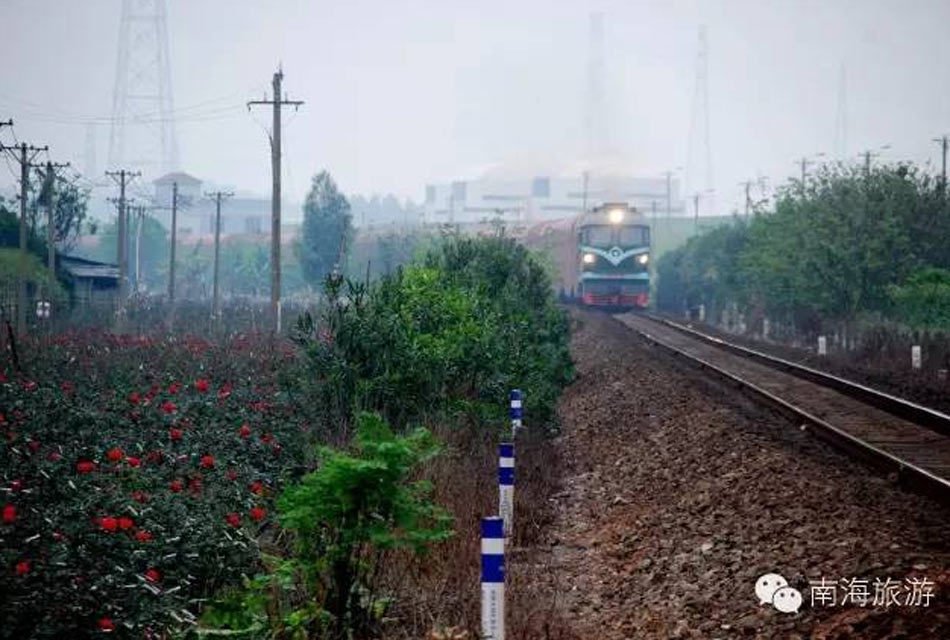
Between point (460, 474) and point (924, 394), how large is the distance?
12707mm

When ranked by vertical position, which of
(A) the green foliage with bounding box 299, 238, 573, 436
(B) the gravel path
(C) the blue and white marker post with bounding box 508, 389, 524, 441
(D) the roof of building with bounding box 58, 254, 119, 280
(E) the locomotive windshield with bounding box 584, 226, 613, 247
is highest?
(E) the locomotive windshield with bounding box 584, 226, 613, 247

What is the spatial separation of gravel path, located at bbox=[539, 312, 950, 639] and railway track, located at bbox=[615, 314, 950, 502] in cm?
29

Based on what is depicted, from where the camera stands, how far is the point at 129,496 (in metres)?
9.58

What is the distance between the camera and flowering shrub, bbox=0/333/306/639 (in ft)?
23.2

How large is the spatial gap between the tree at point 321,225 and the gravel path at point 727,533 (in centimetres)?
7067

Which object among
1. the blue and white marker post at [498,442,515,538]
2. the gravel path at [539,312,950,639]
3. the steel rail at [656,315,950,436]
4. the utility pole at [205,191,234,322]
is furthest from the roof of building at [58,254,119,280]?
the blue and white marker post at [498,442,515,538]

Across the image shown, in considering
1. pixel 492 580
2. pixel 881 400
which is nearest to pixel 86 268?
pixel 881 400

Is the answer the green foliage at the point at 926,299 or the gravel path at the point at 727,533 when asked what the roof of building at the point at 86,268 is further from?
the gravel path at the point at 727,533

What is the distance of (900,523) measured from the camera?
984cm

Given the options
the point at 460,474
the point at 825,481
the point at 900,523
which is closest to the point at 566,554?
the point at 460,474

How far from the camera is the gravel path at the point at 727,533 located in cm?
820

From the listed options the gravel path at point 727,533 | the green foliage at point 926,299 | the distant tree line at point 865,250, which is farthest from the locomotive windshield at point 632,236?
the gravel path at point 727,533

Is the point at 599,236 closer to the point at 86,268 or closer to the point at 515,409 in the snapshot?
the point at 86,268

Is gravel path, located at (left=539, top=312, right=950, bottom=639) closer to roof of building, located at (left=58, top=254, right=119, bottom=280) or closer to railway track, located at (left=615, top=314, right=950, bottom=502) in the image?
railway track, located at (left=615, top=314, right=950, bottom=502)
